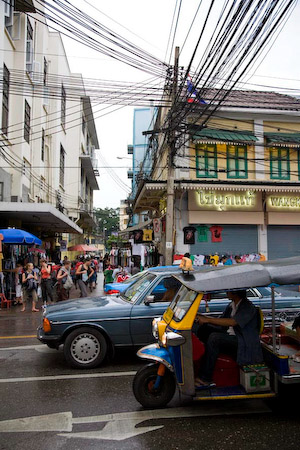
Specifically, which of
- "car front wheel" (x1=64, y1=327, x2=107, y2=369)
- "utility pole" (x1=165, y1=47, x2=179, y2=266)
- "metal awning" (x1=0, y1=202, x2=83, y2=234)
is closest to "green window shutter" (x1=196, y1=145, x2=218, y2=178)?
"utility pole" (x1=165, y1=47, x2=179, y2=266)

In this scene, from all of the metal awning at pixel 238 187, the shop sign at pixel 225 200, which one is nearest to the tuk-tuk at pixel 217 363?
the metal awning at pixel 238 187

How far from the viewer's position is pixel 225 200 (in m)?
17.4

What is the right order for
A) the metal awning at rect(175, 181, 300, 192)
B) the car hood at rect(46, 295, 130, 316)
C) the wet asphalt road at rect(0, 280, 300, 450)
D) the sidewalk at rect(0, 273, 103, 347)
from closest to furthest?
1. the wet asphalt road at rect(0, 280, 300, 450)
2. the car hood at rect(46, 295, 130, 316)
3. the sidewalk at rect(0, 273, 103, 347)
4. the metal awning at rect(175, 181, 300, 192)

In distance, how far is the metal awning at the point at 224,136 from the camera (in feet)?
55.7

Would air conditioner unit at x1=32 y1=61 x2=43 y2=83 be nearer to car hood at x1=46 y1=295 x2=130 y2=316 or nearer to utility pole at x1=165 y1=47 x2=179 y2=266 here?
utility pole at x1=165 y1=47 x2=179 y2=266

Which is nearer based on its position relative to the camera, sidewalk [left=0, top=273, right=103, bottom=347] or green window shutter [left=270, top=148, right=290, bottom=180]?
sidewalk [left=0, top=273, right=103, bottom=347]

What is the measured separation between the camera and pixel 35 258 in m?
19.4

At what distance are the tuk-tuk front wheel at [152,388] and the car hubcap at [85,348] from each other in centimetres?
179

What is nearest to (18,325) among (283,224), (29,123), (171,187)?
(171,187)

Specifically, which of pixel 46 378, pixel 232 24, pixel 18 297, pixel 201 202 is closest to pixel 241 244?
pixel 201 202

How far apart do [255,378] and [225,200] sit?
13663mm

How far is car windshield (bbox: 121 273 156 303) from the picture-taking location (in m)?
6.52

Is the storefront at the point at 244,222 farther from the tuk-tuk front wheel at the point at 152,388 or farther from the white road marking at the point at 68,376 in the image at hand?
the tuk-tuk front wheel at the point at 152,388

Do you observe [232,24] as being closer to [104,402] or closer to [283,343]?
[283,343]
